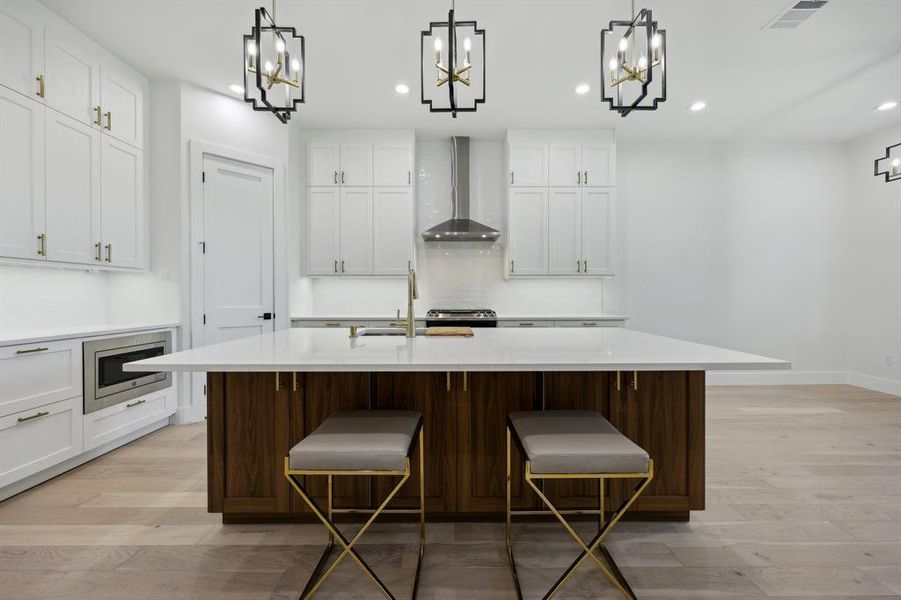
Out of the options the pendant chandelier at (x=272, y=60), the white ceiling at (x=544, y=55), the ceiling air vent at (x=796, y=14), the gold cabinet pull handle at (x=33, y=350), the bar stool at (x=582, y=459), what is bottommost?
the bar stool at (x=582, y=459)

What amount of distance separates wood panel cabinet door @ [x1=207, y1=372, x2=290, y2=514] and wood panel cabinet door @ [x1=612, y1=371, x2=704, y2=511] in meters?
1.57

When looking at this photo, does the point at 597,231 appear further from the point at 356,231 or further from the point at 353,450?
the point at 353,450

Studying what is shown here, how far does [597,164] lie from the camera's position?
471cm

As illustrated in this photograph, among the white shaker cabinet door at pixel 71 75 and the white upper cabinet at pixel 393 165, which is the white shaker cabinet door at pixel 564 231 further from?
the white shaker cabinet door at pixel 71 75

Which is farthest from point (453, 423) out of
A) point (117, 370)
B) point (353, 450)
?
point (117, 370)

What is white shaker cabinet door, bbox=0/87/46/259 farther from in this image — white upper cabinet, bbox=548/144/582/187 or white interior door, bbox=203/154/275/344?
white upper cabinet, bbox=548/144/582/187

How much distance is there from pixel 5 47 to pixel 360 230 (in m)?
2.78

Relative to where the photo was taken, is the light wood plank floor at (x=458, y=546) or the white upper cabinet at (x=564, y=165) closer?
Answer: the light wood plank floor at (x=458, y=546)

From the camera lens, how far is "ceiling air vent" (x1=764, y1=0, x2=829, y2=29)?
2678 mm

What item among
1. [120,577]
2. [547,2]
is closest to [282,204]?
[547,2]

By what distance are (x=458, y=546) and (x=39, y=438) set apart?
2456mm

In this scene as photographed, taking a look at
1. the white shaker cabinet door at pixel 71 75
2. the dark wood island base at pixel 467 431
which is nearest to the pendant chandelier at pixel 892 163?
the dark wood island base at pixel 467 431

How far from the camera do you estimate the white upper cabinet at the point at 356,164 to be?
15.3 ft

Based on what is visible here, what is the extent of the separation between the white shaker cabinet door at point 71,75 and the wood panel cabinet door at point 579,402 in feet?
11.5
